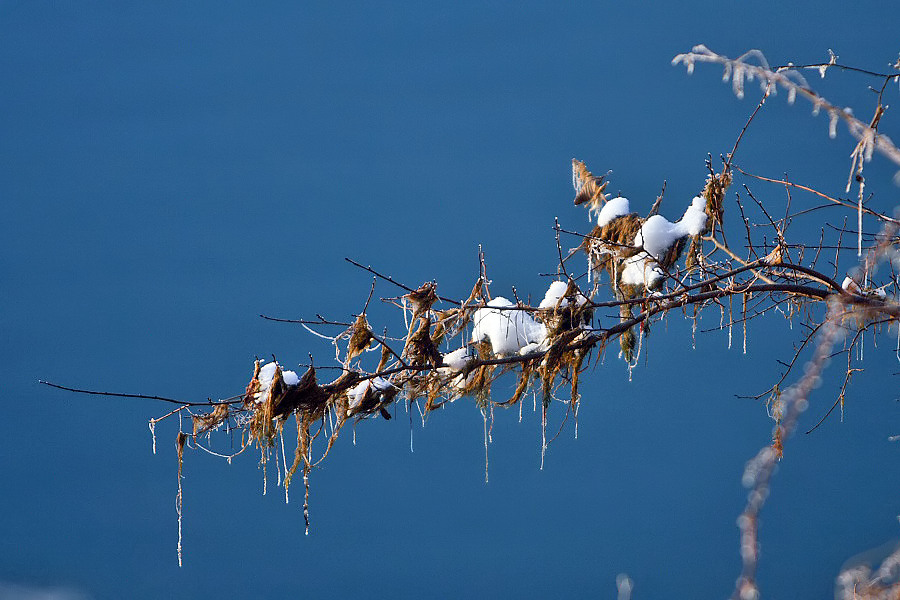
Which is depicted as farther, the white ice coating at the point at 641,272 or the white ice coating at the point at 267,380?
the white ice coating at the point at 641,272

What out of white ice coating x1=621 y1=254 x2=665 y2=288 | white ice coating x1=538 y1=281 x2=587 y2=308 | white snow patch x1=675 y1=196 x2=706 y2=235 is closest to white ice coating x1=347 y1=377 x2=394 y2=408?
white ice coating x1=538 y1=281 x2=587 y2=308

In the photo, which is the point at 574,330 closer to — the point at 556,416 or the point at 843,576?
the point at 843,576

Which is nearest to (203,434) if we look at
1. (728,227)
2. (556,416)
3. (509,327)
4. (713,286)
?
(509,327)

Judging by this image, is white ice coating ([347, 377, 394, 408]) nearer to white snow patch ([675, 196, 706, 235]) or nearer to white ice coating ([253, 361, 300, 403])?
white ice coating ([253, 361, 300, 403])

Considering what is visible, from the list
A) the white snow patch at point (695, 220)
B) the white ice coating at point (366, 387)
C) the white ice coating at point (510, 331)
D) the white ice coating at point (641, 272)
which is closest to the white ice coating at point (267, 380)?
the white ice coating at point (366, 387)

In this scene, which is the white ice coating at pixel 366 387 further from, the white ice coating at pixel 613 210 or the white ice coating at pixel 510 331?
the white ice coating at pixel 613 210

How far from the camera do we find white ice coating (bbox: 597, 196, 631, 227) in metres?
2.35

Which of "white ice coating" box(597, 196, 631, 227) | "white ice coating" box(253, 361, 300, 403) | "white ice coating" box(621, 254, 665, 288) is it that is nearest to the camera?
"white ice coating" box(253, 361, 300, 403)

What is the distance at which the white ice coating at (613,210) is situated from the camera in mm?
2346

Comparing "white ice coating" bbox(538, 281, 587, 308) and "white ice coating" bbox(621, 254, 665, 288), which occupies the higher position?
"white ice coating" bbox(621, 254, 665, 288)

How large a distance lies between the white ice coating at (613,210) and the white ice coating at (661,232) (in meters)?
0.11

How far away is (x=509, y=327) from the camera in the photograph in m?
2.25

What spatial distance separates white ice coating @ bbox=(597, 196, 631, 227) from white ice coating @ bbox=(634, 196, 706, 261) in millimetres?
109

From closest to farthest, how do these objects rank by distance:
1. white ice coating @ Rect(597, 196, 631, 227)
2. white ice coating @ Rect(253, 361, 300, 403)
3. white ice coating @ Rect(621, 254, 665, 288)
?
white ice coating @ Rect(253, 361, 300, 403), white ice coating @ Rect(621, 254, 665, 288), white ice coating @ Rect(597, 196, 631, 227)
